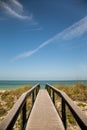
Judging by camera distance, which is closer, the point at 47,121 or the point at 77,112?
the point at 77,112

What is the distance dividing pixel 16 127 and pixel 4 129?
650cm

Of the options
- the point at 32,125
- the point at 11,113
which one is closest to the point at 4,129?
the point at 11,113

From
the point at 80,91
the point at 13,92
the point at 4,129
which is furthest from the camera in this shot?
the point at 13,92

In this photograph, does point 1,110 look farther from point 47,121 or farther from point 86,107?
point 47,121

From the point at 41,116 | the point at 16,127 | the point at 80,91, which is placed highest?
the point at 80,91

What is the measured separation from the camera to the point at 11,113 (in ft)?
10.2

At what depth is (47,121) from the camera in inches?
248

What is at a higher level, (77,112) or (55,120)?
(77,112)

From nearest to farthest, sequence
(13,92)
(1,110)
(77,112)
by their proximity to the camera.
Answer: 1. (77,112)
2. (1,110)
3. (13,92)

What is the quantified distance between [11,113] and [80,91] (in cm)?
1395

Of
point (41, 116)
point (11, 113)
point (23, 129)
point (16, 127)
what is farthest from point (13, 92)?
point (11, 113)

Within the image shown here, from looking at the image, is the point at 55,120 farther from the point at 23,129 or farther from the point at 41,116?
the point at 23,129

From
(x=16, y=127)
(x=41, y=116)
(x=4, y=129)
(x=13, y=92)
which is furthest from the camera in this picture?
(x=13, y=92)

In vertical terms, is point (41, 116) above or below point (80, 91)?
below
